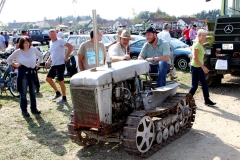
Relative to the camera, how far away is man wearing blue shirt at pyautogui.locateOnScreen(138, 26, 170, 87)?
5.75 metres

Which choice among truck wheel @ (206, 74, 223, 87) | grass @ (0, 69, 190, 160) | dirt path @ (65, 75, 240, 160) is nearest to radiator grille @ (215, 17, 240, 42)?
truck wheel @ (206, 74, 223, 87)

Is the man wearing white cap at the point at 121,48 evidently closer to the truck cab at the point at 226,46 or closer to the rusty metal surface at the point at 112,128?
the rusty metal surface at the point at 112,128

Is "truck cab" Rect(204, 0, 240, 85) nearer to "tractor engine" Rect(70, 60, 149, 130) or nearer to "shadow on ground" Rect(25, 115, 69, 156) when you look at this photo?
"tractor engine" Rect(70, 60, 149, 130)

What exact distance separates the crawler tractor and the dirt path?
0.61 ft

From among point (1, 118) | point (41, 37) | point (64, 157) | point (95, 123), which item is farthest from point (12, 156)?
point (41, 37)

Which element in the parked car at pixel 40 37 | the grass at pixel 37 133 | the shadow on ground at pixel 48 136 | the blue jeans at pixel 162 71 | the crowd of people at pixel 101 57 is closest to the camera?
the grass at pixel 37 133

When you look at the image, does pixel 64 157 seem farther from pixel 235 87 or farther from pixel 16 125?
pixel 235 87

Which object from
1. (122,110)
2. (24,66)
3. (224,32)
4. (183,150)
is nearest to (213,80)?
(224,32)

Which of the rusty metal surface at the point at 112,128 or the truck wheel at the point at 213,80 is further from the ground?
the rusty metal surface at the point at 112,128

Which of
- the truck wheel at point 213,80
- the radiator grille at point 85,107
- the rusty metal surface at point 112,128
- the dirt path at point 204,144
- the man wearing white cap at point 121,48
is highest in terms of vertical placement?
the man wearing white cap at point 121,48

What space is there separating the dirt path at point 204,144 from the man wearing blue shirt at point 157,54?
3.84 ft

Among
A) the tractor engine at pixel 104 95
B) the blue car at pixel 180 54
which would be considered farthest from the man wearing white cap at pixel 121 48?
the blue car at pixel 180 54

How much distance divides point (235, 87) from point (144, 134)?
5882 mm

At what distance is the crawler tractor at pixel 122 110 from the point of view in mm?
4626
